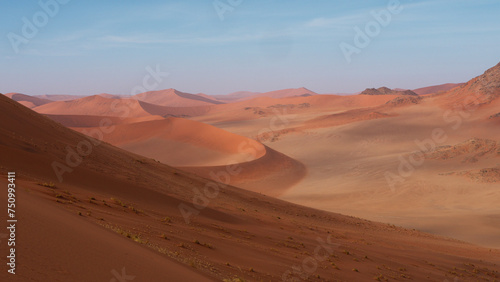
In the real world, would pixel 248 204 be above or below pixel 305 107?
below

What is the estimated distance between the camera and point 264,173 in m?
42.0

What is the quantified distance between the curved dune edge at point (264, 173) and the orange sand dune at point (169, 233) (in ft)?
44.1

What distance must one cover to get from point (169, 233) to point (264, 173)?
31.8 meters

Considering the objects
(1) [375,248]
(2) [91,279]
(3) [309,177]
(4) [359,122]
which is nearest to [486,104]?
(4) [359,122]

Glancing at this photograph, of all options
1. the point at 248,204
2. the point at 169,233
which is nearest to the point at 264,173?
the point at 248,204

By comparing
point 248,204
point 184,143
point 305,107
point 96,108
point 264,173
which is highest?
point 305,107

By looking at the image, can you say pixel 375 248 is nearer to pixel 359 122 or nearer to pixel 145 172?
pixel 145 172

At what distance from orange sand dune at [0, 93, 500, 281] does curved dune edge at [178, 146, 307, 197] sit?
44.1ft

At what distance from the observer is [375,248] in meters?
16.2

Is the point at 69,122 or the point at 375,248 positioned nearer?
the point at 375,248

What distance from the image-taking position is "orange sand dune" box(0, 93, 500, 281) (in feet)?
20.2

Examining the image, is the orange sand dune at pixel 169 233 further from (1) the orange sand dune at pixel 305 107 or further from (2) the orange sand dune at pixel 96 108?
(2) the orange sand dune at pixel 96 108

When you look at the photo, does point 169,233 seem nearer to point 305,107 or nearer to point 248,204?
point 248,204

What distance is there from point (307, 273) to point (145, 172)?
38.1 ft
